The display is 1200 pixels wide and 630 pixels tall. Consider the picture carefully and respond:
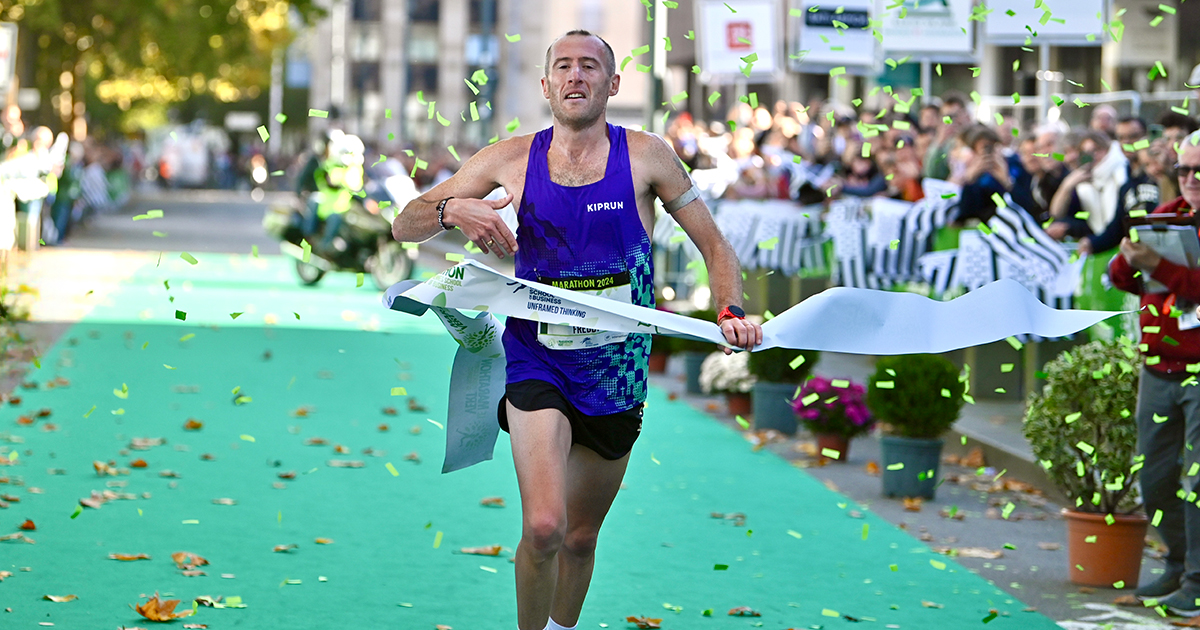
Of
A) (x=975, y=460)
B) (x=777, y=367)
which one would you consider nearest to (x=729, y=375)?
(x=777, y=367)

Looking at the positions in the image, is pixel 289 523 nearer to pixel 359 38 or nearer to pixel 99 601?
pixel 99 601

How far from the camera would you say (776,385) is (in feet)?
41.0

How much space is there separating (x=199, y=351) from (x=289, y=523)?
27.3 feet

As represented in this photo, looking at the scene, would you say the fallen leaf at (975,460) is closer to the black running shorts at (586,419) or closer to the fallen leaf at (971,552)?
the fallen leaf at (971,552)

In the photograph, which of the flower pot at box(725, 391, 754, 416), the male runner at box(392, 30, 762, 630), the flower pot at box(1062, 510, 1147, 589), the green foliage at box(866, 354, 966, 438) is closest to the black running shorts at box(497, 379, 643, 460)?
the male runner at box(392, 30, 762, 630)

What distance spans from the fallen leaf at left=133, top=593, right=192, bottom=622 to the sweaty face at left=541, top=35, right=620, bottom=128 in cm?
250

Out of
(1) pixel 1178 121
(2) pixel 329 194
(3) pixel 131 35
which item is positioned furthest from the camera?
(3) pixel 131 35

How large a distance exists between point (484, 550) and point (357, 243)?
53.9 ft

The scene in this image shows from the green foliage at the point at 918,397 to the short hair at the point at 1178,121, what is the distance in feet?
7.44

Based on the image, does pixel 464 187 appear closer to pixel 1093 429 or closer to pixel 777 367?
pixel 1093 429

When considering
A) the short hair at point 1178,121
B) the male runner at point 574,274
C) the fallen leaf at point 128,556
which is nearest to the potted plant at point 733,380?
the short hair at point 1178,121

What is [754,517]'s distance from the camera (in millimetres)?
9219

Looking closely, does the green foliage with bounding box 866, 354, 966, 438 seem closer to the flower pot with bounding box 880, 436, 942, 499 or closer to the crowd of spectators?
the flower pot with bounding box 880, 436, 942, 499

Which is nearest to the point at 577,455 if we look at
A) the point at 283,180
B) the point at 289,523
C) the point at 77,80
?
the point at 289,523
